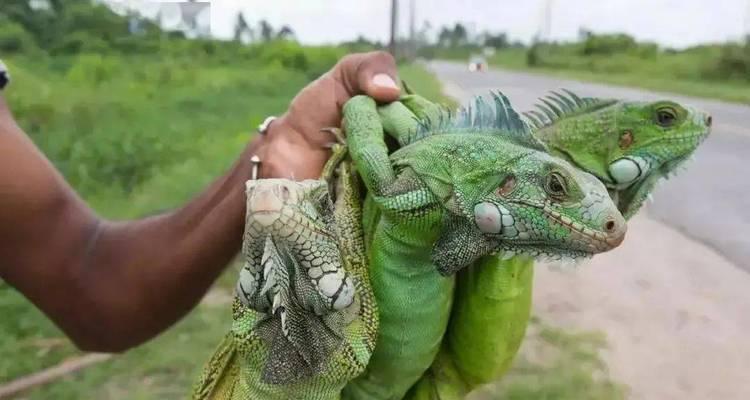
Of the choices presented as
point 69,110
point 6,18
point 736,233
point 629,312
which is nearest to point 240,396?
point 629,312

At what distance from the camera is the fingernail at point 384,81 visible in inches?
59.3

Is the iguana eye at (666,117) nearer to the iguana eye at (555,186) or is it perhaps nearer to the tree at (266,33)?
the iguana eye at (555,186)

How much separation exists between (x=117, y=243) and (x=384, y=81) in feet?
2.58

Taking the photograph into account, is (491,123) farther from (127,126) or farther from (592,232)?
(127,126)

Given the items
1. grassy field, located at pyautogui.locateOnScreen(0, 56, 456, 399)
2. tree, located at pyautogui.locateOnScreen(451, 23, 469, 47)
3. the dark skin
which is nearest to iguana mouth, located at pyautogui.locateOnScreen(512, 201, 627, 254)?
the dark skin

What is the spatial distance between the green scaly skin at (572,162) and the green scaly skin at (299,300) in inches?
7.7

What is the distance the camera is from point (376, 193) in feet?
4.14

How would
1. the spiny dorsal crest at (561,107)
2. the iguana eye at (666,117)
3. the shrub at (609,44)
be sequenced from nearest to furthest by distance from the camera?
the iguana eye at (666,117), the spiny dorsal crest at (561,107), the shrub at (609,44)

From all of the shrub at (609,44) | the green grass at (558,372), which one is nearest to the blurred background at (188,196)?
the green grass at (558,372)

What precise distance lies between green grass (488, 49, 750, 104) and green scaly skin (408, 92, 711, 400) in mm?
17590

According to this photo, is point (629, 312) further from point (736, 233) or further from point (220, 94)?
point (220, 94)

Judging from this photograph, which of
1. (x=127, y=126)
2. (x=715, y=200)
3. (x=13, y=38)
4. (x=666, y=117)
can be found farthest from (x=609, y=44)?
(x=666, y=117)

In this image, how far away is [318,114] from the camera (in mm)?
1632

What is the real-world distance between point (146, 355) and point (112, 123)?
15.9ft
